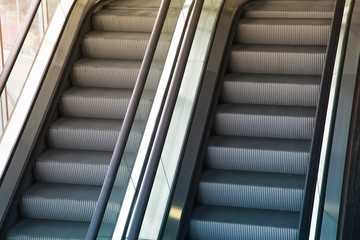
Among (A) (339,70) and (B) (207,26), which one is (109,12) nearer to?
(B) (207,26)

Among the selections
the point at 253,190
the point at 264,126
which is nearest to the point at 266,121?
the point at 264,126

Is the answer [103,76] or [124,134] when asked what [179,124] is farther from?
[103,76]

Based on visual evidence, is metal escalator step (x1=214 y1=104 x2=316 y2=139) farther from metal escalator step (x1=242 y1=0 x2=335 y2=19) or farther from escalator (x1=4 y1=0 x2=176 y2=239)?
metal escalator step (x1=242 y1=0 x2=335 y2=19)

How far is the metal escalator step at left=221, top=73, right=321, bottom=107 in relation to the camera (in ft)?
19.9

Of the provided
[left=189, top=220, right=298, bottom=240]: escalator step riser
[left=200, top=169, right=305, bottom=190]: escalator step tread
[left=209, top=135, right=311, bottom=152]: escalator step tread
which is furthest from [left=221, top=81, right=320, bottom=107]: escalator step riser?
[left=189, top=220, right=298, bottom=240]: escalator step riser

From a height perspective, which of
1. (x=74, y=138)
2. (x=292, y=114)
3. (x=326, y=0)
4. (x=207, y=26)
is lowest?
(x=74, y=138)

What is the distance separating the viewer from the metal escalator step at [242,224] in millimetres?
4953

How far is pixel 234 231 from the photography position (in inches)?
200

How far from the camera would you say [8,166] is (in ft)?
16.6

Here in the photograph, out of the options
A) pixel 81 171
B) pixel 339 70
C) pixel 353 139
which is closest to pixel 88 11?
pixel 81 171

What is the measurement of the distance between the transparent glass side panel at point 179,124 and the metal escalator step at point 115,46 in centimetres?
90

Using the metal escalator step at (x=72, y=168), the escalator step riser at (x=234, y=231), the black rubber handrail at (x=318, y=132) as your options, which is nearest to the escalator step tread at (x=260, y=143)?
the black rubber handrail at (x=318, y=132)

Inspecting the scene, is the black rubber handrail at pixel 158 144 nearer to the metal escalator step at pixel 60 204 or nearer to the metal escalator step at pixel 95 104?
the metal escalator step at pixel 60 204

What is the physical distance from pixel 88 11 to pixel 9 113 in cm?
209
